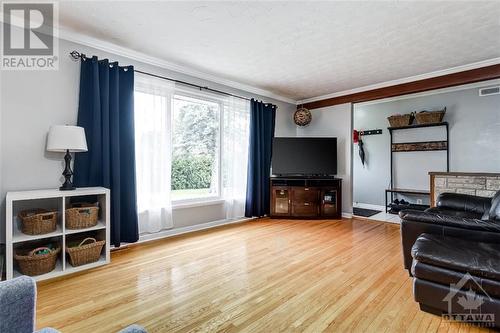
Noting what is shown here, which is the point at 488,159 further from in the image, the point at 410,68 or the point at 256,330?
the point at 256,330

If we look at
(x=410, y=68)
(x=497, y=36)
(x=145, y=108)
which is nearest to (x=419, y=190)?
(x=410, y=68)

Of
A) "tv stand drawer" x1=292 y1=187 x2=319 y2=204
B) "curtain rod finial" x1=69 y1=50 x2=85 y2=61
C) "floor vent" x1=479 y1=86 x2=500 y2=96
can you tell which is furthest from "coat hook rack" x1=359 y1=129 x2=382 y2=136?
"curtain rod finial" x1=69 y1=50 x2=85 y2=61

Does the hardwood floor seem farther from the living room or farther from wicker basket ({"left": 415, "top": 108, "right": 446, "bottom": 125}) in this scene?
wicker basket ({"left": 415, "top": 108, "right": 446, "bottom": 125})

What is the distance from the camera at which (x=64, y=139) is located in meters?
2.31

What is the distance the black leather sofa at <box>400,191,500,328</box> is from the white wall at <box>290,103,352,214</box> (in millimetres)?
2645

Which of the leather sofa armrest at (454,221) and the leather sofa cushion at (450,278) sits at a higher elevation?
the leather sofa armrest at (454,221)

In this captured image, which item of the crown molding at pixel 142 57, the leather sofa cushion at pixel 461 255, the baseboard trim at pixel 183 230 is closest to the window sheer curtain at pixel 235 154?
the baseboard trim at pixel 183 230

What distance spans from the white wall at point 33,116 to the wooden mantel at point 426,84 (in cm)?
386

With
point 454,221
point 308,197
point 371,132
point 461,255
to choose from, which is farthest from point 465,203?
point 371,132

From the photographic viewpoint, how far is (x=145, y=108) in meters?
3.13

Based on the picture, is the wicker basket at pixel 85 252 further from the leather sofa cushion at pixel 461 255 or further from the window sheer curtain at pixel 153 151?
the leather sofa cushion at pixel 461 255

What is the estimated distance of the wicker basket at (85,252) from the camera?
234 cm

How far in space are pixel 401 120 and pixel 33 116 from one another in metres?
5.86

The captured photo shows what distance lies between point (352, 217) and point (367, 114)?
8.81ft
